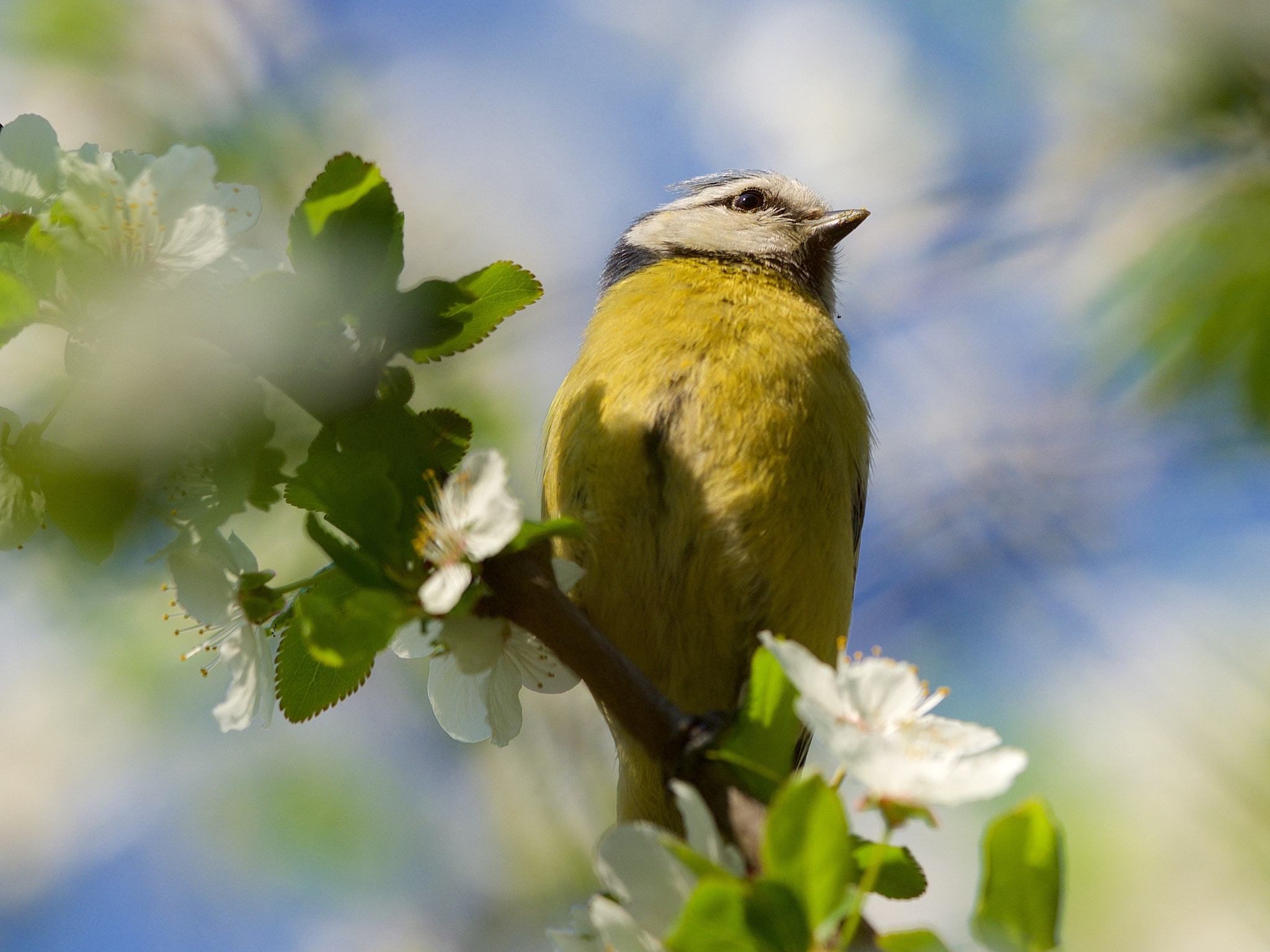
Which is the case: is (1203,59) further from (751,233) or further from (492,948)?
(492,948)

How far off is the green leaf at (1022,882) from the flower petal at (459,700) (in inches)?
36.9

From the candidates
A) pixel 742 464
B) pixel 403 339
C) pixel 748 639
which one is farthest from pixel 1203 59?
pixel 403 339

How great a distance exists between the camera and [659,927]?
1.20 m

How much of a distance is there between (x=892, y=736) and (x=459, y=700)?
86 cm

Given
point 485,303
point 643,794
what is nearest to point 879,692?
point 485,303

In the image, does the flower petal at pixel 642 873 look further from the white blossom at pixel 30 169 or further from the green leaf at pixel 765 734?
the white blossom at pixel 30 169

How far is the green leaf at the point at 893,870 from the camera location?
3.99 ft

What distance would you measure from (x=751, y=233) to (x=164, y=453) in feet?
9.93

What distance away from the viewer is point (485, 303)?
1620 mm

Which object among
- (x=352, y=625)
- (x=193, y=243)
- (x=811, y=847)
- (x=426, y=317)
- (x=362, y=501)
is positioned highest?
(x=193, y=243)

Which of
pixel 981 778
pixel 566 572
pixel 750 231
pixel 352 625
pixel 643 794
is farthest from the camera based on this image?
pixel 750 231

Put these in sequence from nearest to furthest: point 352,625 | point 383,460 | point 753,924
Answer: point 753,924, point 352,625, point 383,460

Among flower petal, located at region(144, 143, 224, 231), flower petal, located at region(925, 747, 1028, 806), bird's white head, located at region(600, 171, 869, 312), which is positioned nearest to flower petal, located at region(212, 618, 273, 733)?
flower petal, located at region(144, 143, 224, 231)

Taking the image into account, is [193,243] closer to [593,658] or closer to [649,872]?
[593,658]
